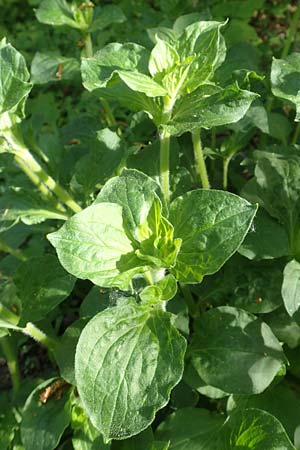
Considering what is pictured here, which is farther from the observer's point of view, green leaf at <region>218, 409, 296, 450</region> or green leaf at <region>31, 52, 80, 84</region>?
green leaf at <region>31, 52, 80, 84</region>

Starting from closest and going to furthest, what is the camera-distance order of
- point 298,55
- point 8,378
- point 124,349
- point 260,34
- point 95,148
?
point 124,349 → point 298,55 → point 95,148 → point 8,378 → point 260,34

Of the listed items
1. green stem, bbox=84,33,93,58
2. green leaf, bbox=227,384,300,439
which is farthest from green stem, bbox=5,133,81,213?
green leaf, bbox=227,384,300,439

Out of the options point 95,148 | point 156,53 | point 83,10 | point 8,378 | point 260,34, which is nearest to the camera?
point 156,53

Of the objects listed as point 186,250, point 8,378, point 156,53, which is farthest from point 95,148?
point 8,378

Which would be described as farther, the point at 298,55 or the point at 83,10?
the point at 83,10

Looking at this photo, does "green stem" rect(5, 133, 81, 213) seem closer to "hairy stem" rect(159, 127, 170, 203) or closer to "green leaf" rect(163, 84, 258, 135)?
"hairy stem" rect(159, 127, 170, 203)

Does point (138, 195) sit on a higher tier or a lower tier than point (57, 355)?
higher

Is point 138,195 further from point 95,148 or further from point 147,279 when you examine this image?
point 95,148

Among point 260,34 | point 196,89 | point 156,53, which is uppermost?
point 156,53
